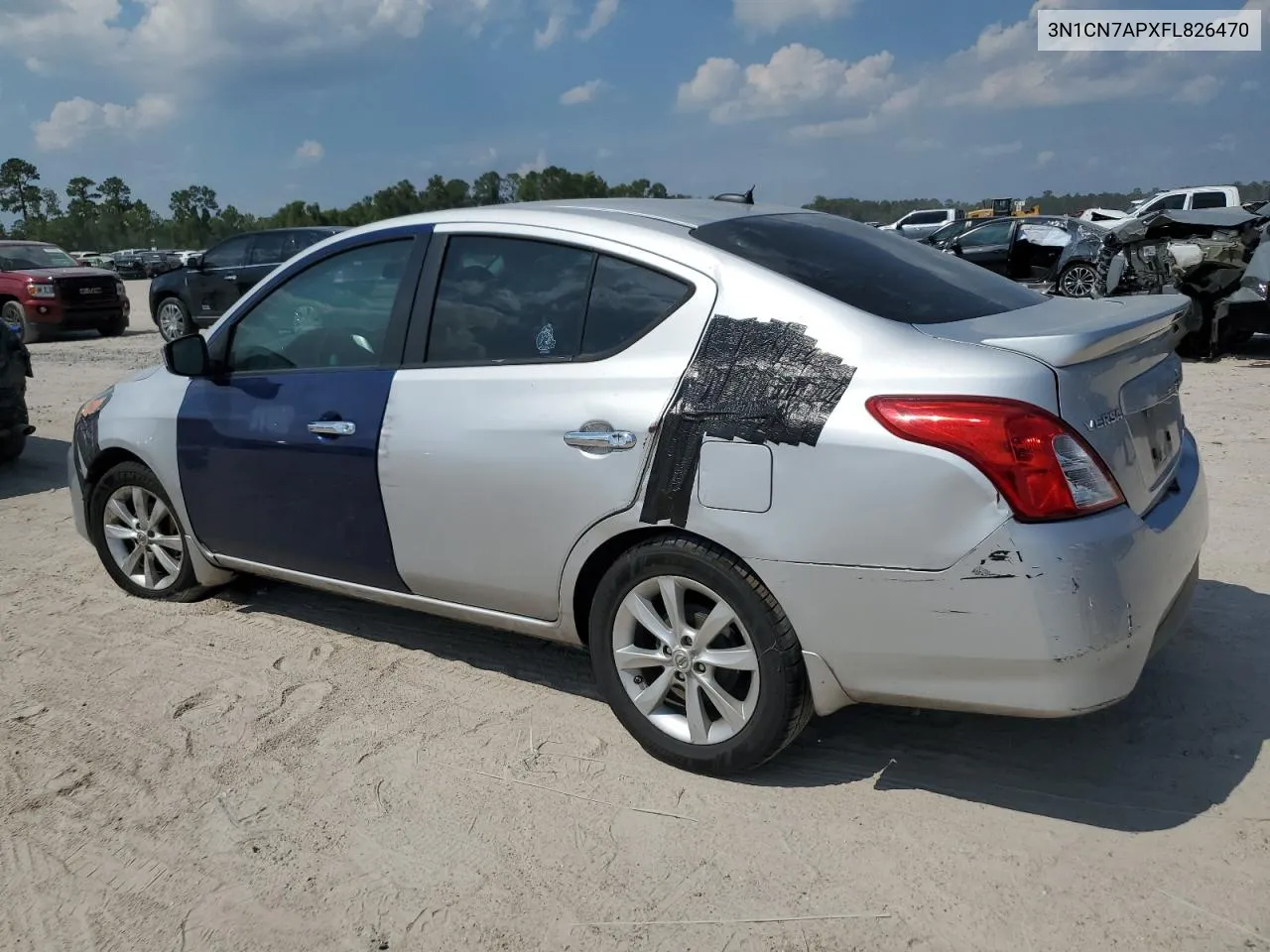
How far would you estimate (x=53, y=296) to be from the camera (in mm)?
17594

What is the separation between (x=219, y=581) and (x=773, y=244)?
2.93 metres

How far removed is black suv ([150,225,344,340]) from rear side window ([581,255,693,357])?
45.5 feet

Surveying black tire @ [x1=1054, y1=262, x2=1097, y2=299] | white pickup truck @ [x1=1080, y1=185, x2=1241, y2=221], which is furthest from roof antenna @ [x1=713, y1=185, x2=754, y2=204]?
white pickup truck @ [x1=1080, y1=185, x2=1241, y2=221]

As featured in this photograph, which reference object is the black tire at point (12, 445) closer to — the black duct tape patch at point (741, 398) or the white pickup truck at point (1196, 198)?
the black duct tape patch at point (741, 398)

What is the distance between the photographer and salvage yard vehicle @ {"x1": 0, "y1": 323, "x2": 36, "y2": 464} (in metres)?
7.75

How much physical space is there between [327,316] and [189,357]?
2.24 ft

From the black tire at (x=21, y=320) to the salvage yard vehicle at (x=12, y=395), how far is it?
11.0 metres

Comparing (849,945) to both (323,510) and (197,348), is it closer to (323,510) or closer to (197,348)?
(323,510)

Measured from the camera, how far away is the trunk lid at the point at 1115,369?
107 inches

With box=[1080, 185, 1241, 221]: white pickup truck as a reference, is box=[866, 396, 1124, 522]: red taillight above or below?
below

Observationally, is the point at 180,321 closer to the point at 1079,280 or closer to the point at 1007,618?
the point at 1079,280

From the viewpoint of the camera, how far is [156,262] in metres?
47.8

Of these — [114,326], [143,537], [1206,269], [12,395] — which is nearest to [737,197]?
[143,537]

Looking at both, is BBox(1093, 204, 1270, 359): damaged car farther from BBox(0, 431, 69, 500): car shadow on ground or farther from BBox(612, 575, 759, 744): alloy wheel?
BBox(0, 431, 69, 500): car shadow on ground
